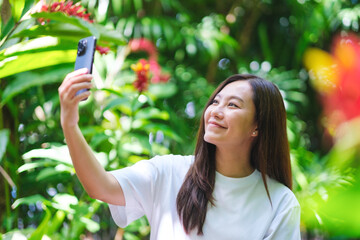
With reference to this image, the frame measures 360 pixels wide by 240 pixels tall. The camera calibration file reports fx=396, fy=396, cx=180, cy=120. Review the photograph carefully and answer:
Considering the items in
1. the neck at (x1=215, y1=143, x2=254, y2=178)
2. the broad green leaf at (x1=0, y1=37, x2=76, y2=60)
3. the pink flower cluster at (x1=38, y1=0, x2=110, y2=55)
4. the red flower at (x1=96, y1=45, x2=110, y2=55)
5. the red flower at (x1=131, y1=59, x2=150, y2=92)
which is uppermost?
the pink flower cluster at (x1=38, y1=0, x2=110, y2=55)

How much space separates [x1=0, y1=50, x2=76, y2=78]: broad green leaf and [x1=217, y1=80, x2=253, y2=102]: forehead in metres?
0.36

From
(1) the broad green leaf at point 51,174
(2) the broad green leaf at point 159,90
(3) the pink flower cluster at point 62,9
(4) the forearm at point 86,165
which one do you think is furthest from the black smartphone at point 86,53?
(2) the broad green leaf at point 159,90

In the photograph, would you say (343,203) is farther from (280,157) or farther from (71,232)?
(71,232)

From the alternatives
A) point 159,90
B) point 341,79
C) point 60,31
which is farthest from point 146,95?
point 341,79

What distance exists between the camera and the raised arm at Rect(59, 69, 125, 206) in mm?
598

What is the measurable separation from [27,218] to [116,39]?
29.0 inches

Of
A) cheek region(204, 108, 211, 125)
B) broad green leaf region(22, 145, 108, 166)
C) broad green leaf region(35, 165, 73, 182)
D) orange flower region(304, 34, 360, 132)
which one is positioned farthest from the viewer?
broad green leaf region(35, 165, 73, 182)

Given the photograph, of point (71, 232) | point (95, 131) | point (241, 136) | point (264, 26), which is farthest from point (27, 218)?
point (264, 26)

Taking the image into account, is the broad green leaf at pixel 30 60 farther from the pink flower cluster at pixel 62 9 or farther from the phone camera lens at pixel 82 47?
the phone camera lens at pixel 82 47

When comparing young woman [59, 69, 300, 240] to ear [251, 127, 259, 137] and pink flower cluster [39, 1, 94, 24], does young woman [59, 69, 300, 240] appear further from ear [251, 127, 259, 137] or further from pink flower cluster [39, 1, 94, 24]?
pink flower cluster [39, 1, 94, 24]

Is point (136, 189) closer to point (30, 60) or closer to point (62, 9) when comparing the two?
point (30, 60)

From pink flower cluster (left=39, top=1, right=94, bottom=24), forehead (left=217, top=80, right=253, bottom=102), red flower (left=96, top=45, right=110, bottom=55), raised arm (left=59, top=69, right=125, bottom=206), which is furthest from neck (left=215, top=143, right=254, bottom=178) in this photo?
pink flower cluster (left=39, top=1, right=94, bottom=24)

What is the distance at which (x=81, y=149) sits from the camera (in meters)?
0.68

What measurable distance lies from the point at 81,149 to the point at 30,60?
0.28 meters
